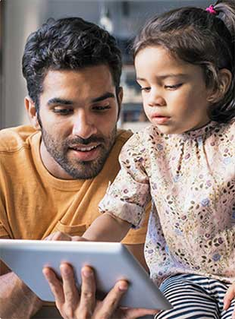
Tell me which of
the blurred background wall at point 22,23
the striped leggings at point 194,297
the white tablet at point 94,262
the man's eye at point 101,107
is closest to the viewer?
the white tablet at point 94,262

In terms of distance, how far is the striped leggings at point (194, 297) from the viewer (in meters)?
0.73

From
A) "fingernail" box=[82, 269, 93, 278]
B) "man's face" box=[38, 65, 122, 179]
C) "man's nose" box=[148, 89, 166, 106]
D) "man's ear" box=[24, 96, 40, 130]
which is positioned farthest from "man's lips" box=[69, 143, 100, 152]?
"fingernail" box=[82, 269, 93, 278]

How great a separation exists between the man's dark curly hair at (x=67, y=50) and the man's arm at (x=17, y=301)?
31 cm

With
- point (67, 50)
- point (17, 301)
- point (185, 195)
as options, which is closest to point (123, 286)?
point (185, 195)

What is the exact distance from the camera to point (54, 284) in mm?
729

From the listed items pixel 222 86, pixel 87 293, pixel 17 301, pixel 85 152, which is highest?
pixel 222 86

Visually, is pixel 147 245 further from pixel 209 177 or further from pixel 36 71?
pixel 36 71

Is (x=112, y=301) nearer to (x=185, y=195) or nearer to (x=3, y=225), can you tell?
(x=185, y=195)

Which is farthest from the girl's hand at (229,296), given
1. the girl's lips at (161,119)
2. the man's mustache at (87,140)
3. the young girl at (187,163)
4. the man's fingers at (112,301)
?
the man's mustache at (87,140)

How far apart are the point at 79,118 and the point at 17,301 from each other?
32cm

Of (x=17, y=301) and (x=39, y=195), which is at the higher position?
(x=39, y=195)

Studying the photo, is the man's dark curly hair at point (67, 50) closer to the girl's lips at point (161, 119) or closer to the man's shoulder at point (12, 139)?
the man's shoulder at point (12, 139)

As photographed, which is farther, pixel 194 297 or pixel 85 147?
pixel 85 147

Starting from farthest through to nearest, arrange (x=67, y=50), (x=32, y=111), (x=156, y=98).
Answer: (x=32, y=111), (x=67, y=50), (x=156, y=98)
